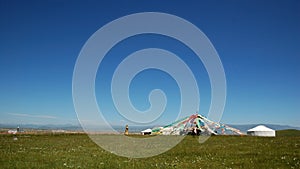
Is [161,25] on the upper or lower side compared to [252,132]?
upper

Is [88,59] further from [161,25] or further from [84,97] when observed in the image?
[161,25]

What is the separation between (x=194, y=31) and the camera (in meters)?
29.2

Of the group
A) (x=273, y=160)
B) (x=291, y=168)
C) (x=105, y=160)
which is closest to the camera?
(x=291, y=168)

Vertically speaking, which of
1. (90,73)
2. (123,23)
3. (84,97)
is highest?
(123,23)

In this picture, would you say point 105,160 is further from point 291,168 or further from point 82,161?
point 291,168

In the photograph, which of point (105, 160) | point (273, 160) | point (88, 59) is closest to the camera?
point (273, 160)

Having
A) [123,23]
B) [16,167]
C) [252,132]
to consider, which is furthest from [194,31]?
[252,132]

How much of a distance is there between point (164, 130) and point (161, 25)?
38170mm

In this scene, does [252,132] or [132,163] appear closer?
[132,163]

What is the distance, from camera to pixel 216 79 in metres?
28.7

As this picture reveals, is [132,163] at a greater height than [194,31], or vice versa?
[194,31]

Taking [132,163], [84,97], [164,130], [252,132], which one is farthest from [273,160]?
[252,132]

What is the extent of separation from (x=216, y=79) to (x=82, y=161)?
16.6m

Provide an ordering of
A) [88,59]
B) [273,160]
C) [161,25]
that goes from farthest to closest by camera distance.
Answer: [161,25]
[88,59]
[273,160]
